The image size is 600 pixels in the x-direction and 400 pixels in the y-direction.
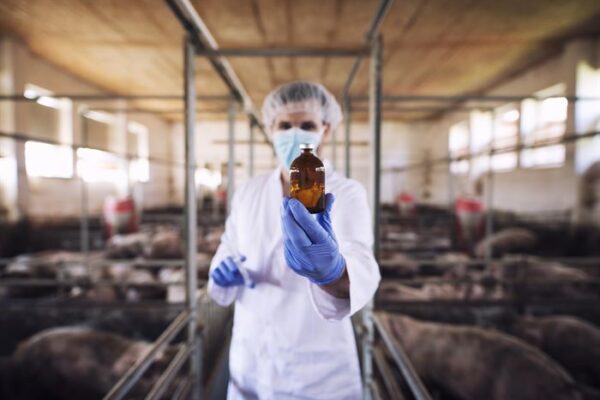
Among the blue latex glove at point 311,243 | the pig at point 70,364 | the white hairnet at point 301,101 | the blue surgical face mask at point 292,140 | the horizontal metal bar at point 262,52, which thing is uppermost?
the horizontal metal bar at point 262,52

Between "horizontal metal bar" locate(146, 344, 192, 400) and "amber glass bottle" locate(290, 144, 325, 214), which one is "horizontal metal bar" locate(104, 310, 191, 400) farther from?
"amber glass bottle" locate(290, 144, 325, 214)

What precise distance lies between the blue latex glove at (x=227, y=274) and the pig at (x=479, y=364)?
0.98 metres

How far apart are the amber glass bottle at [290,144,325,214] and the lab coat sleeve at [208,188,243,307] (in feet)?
2.09

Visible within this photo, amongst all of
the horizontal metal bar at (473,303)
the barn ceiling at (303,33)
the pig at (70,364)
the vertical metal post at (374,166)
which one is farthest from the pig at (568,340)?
the barn ceiling at (303,33)

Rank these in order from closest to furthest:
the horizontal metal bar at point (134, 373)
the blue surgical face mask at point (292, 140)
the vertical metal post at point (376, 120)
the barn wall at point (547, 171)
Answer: the horizontal metal bar at point (134, 373), the blue surgical face mask at point (292, 140), the vertical metal post at point (376, 120), the barn wall at point (547, 171)

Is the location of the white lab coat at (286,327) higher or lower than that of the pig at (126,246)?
higher

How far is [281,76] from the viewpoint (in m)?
7.15

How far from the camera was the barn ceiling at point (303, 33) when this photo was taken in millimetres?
4242

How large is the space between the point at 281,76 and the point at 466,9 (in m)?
3.78

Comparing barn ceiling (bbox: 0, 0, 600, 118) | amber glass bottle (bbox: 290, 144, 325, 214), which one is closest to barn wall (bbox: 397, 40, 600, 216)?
barn ceiling (bbox: 0, 0, 600, 118)

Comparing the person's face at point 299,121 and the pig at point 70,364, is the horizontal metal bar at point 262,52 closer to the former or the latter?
the person's face at point 299,121

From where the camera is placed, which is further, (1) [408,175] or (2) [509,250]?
(1) [408,175]

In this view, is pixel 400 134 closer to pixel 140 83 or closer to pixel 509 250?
pixel 509 250

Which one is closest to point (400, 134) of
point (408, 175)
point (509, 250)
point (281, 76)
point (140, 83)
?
point (408, 175)
